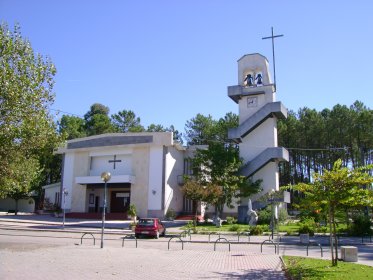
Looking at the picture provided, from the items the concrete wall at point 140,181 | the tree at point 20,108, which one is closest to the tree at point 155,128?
the concrete wall at point 140,181

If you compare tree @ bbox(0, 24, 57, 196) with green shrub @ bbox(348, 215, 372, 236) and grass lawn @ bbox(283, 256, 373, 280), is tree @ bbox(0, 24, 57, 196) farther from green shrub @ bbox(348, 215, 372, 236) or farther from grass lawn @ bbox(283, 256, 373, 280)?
green shrub @ bbox(348, 215, 372, 236)

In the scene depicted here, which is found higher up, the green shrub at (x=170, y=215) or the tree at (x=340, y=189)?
the tree at (x=340, y=189)

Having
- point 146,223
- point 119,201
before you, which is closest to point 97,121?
point 119,201

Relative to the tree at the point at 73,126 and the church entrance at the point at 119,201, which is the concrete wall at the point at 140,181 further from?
the tree at the point at 73,126

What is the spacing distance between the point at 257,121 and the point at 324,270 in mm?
30057

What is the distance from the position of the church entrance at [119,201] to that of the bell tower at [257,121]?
1350 centimetres

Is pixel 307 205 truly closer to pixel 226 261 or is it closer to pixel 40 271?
pixel 226 261

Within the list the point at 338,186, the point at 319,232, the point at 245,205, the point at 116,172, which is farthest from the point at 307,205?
the point at 116,172

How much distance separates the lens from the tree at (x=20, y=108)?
15.5 meters

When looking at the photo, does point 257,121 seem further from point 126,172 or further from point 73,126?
point 73,126

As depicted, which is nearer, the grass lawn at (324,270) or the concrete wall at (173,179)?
the grass lawn at (324,270)

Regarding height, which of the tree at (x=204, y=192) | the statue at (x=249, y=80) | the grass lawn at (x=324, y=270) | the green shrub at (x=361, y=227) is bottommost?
the grass lawn at (x=324, y=270)

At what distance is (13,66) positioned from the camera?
1631 centimetres

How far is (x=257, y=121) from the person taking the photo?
40.8m
